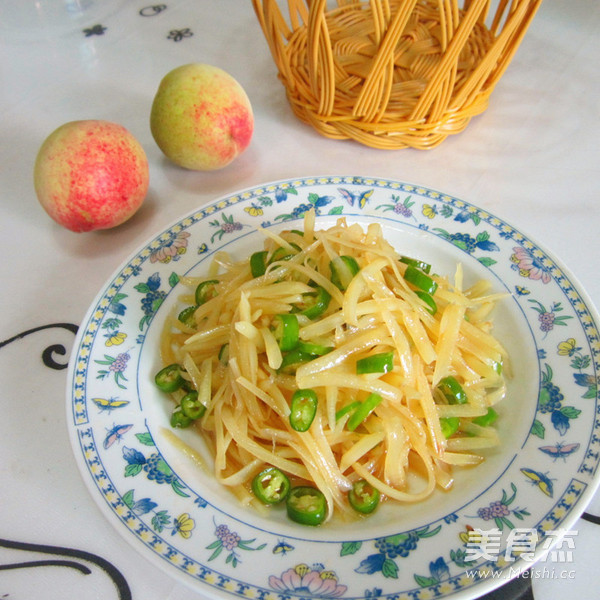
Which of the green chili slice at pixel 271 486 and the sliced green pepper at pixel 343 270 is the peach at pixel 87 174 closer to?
the sliced green pepper at pixel 343 270

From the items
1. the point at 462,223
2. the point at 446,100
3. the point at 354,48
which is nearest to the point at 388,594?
the point at 462,223

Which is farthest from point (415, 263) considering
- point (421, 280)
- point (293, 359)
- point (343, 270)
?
point (293, 359)

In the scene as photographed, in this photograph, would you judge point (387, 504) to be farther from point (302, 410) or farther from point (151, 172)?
point (151, 172)

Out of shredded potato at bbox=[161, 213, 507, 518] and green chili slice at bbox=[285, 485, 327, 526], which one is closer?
green chili slice at bbox=[285, 485, 327, 526]

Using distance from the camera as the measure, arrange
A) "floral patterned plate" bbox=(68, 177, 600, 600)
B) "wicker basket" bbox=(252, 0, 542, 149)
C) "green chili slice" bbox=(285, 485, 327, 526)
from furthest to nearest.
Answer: "wicker basket" bbox=(252, 0, 542, 149)
"green chili slice" bbox=(285, 485, 327, 526)
"floral patterned plate" bbox=(68, 177, 600, 600)

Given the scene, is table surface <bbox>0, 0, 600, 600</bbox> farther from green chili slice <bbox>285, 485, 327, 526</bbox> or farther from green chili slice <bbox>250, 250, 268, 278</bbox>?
green chili slice <bbox>250, 250, 268, 278</bbox>

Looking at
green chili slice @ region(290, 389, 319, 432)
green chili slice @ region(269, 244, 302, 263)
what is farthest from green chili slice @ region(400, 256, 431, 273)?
green chili slice @ region(290, 389, 319, 432)

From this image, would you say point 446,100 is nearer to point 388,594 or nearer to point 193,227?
point 193,227
